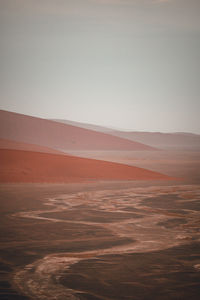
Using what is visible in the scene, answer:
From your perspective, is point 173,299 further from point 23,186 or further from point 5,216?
point 23,186

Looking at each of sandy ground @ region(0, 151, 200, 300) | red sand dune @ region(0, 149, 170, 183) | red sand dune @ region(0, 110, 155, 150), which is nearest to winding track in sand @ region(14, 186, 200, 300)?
sandy ground @ region(0, 151, 200, 300)

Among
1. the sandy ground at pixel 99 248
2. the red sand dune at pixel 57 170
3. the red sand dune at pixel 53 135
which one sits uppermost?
the red sand dune at pixel 53 135

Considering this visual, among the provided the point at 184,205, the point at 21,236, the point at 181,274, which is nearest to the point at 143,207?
the point at 184,205

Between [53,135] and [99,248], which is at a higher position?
[53,135]

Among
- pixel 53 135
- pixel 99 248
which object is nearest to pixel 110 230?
pixel 99 248

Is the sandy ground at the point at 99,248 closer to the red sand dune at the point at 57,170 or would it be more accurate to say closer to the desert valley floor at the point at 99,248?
the desert valley floor at the point at 99,248

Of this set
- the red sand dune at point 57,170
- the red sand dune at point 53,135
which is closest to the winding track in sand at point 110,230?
the red sand dune at point 57,170

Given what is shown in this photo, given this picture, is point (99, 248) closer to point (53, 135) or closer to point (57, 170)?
point (57, 170)
